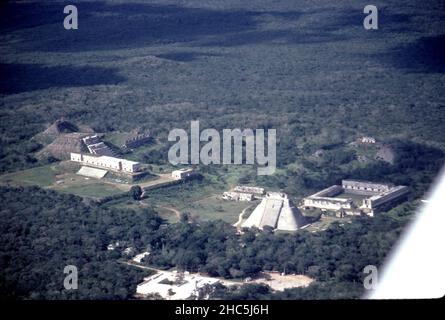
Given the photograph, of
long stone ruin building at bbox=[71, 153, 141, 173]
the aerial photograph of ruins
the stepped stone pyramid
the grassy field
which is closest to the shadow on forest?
the aerial photograph of ruins

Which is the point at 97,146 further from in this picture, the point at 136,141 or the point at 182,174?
the point at 182,174

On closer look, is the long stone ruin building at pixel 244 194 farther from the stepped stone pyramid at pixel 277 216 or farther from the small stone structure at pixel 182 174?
the stepped stone pyramid at pixel 277 216

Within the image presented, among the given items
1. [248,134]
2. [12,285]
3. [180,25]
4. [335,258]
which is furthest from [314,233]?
[180,25]

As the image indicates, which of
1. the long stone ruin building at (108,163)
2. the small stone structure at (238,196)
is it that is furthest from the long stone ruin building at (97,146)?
the small stone structure at (238,196)

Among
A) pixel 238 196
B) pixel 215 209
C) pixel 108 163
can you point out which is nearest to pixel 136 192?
pixel 215 209

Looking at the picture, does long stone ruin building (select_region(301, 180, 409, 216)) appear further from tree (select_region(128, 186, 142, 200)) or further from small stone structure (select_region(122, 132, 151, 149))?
small stone structure (select_region(122, 132, 151, 149))

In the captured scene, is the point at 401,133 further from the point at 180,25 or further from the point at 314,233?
the point at 180,25
